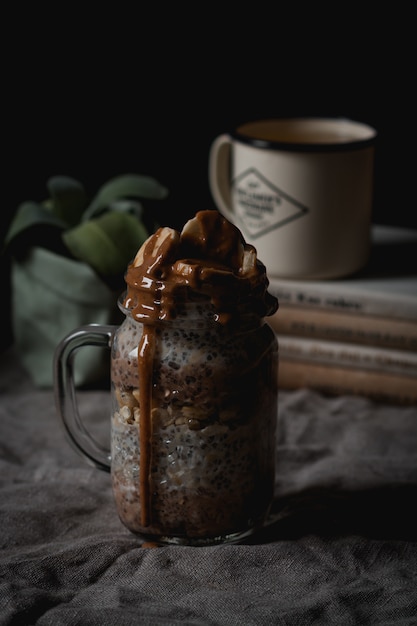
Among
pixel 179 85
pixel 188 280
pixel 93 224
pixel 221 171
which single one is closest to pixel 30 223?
pixel 93 224

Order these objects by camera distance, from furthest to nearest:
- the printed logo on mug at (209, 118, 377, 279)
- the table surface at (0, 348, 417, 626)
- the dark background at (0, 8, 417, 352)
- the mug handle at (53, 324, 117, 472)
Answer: the dark background at (0, 8, 417, 352) < the printed logo on mug at (209, 118, 377, 279) < the mug handle at (53, 324, 117, 472) < the table surface at (0, 348, 417, 626)

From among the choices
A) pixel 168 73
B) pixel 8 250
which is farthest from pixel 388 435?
pixel 168 73

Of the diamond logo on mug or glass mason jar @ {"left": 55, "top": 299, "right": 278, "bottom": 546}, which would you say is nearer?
glass mason jar @ {"left": 55, "top": 299, "right": 278, "bottom": 546}

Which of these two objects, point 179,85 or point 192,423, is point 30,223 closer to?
point 179,85

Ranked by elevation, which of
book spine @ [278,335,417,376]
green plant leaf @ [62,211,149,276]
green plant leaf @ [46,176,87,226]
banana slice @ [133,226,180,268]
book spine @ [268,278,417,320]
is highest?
banana slice @ [133,226,180,268]

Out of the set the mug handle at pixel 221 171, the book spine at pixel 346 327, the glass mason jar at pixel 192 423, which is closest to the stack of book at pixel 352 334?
the book spine at pixel 346 327

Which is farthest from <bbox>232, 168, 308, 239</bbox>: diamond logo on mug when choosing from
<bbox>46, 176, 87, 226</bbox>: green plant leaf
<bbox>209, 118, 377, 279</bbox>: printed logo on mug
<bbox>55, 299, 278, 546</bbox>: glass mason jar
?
<bbox>55, 299, 278, 546</bbox>: glass mason jar

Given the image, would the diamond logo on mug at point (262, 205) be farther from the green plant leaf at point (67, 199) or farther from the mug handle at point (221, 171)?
the green plant leaf at point (67, 199)

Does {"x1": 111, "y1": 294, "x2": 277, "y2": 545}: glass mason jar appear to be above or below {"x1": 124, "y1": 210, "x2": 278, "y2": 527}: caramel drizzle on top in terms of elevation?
below

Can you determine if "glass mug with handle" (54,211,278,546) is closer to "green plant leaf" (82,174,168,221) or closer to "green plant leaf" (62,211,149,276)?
"green plant leaf" (62,211,149,276)
